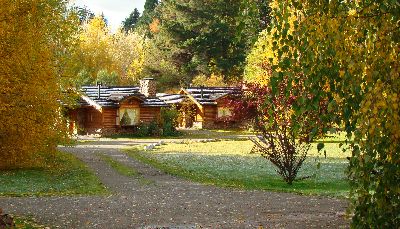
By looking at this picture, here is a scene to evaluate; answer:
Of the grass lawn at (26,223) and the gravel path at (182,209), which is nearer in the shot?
the grass lawn at (26,223)

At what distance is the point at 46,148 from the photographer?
27438 millimetres

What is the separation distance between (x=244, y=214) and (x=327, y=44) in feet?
32.8

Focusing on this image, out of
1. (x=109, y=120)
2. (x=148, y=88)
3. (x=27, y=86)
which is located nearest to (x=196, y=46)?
(x=148, y=88)

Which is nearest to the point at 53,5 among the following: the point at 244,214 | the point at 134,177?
the point at 134,177

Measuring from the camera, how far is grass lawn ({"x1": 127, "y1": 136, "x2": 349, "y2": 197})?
21.5m

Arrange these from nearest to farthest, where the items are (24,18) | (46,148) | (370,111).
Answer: (370,111)
(24,18)
(46,148)

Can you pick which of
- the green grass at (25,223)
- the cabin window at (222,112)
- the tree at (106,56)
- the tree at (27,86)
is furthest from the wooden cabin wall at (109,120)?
the green grass at (25,223)

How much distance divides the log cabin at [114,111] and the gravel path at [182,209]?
33.1 m

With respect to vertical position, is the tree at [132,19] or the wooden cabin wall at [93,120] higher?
the tree at [132,19]

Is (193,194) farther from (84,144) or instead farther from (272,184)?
(84,144)

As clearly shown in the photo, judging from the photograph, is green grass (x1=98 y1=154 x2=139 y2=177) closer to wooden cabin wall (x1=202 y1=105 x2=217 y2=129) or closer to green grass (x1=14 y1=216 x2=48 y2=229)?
green grass (x1=14 y1=216 x2=48 y2=229)

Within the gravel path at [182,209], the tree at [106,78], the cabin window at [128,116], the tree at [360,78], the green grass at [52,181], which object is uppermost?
the tree at [106,78]

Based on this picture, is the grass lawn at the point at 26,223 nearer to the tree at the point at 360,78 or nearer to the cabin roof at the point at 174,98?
the tree at the point at 360,78

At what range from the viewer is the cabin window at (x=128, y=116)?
180 ft
